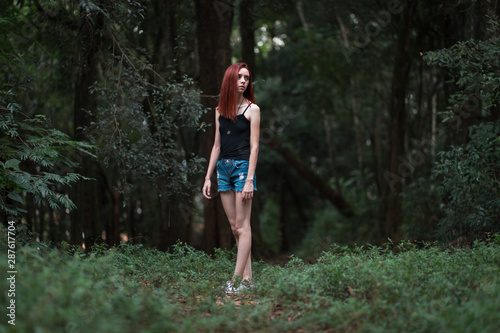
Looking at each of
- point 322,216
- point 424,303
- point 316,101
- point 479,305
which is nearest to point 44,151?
point 424,303

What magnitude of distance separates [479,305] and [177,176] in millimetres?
4657

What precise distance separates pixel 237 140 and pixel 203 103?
3033 millimetres

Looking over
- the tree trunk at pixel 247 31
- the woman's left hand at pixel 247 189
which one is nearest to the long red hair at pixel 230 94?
→ the woman's left hand at pixel 247 189

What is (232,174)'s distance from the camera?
217 inches

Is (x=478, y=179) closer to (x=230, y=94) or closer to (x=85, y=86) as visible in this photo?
(x=230, y=94)

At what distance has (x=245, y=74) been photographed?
5.57 meters

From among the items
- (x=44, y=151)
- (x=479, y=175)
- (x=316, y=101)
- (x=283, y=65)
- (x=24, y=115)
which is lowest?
(x=479, y=175)

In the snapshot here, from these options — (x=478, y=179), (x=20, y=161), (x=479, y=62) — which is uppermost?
(x=479, y=62)

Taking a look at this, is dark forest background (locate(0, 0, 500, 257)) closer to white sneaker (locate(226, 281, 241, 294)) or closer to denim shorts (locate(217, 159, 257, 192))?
denim shorts (locate(217, 159, 257, 192))

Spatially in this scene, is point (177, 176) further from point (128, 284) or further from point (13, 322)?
point (13, 322)

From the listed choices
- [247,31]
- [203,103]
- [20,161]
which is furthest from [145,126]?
[247,31]

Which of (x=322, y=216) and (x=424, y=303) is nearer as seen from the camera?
(x=424, y=303)

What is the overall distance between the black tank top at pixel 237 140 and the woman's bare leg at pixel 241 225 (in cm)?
43

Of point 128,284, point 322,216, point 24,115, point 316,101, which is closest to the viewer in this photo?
point 128,284
